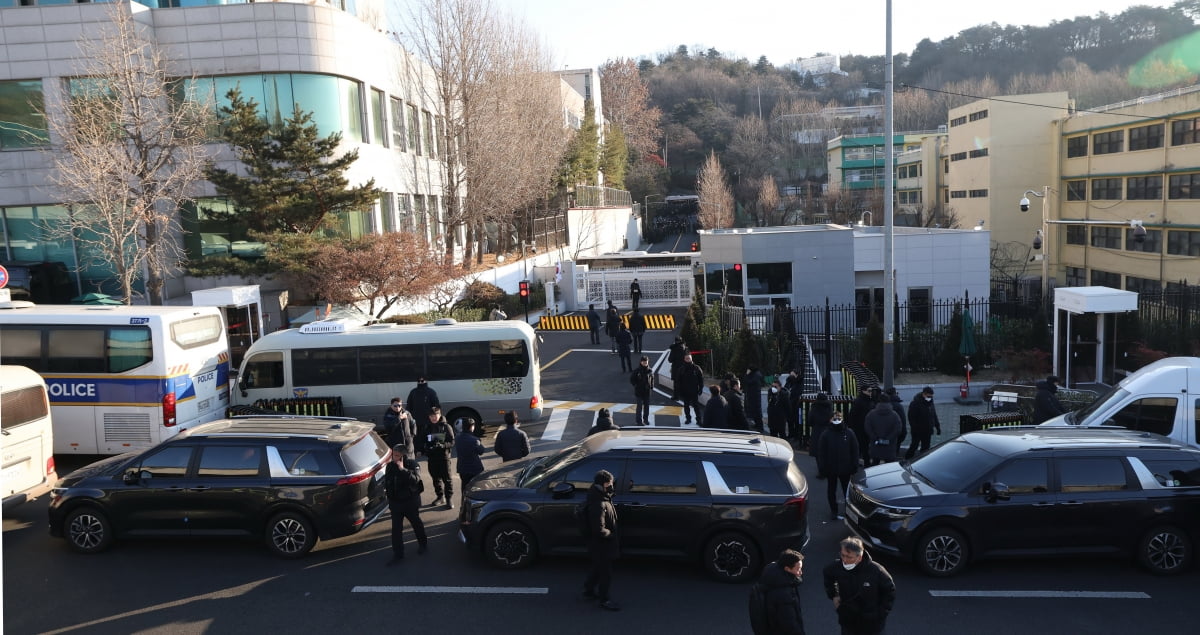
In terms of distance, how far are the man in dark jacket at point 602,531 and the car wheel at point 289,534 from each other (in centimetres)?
387

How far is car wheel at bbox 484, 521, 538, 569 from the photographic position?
9.62 m

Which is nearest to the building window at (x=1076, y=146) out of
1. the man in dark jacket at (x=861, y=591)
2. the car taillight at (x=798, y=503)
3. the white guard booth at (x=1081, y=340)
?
the white guard booth at (x=1081, y=340)

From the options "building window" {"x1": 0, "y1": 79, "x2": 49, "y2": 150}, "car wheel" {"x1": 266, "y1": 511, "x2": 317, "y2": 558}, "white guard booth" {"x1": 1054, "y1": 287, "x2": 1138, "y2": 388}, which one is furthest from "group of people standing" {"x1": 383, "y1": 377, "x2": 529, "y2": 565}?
"building window" {"x1": 0, "y1": 79, "x2": 49, "y2": 150}

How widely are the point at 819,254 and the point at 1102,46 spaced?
114244 millimetres

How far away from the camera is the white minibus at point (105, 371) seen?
14469 millimetres

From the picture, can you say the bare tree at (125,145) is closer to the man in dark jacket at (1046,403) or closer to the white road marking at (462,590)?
the white road marking at (462,590)

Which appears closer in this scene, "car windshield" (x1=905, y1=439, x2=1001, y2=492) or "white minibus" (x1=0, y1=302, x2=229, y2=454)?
"car windshield" (x1=905, y1=439, x2=1001, y2=492)

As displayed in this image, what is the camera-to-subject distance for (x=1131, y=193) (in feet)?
156

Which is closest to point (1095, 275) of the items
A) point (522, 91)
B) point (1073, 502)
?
point (522, 91)

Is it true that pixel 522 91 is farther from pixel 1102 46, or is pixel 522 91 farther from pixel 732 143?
pixel 1102 46

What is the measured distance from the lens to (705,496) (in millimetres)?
9266

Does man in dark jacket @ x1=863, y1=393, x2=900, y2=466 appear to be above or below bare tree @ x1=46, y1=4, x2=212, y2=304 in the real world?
below

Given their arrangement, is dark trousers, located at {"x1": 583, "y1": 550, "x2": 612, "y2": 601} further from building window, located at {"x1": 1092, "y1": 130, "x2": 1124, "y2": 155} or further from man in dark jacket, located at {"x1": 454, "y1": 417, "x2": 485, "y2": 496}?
building window, located at {"x1": 1092, "y1": 130, "x2": 1124, "y2": 155}

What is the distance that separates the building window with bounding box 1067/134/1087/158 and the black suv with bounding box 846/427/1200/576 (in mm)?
51249
